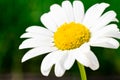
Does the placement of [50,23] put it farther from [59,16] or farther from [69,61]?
[69,61]

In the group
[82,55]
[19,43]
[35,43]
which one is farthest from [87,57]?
[19,43]

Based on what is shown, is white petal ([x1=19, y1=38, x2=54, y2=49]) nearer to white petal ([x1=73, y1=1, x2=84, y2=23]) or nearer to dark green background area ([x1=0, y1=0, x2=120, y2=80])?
white petal ([x1=73, y1=1, x2=84, y2=23])

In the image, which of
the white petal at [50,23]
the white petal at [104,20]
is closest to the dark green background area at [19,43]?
the white petal at [50,23]

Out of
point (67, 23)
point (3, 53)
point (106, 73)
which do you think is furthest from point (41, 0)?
point (67, 23)

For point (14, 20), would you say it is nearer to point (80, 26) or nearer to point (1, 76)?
point (1, 76)

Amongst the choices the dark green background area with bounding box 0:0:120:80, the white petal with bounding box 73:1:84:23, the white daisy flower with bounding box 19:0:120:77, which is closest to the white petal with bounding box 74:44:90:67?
the white daisy flower with bounding box 19:0:120:77

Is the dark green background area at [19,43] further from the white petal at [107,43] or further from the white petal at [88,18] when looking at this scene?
the white petal at [107,43]
